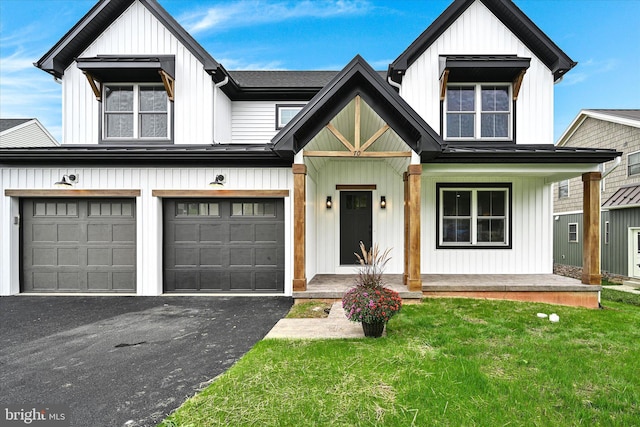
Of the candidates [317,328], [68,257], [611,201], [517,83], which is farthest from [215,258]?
[611,201]

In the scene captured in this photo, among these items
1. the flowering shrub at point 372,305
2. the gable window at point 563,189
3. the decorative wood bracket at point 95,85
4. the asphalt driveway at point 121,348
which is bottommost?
the asphalt driveway at point 121,348

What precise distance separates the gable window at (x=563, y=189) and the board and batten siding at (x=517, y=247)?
30.0 feet

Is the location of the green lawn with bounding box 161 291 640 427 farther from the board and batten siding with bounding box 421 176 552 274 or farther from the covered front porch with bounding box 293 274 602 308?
the board and batten siding with bounding box 421 176 552 274

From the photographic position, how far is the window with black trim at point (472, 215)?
8.58 metres

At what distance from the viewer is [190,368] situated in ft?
12.4

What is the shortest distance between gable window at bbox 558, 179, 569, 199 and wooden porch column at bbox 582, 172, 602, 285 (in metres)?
10.1

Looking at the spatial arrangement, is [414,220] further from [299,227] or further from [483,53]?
[483,53]

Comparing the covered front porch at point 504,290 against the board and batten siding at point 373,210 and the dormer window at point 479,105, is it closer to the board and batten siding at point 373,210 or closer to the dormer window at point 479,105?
the board and batten siding at point 373,210

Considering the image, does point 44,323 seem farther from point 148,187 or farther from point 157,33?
point 157,33

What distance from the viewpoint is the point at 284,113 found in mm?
9844

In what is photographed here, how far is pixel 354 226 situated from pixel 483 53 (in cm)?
572

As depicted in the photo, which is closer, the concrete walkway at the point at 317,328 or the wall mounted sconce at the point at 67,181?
the concrete walkway at the point at 317,328

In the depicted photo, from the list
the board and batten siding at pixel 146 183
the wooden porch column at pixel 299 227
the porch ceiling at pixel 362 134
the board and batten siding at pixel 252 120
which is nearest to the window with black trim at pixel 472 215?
the porch ceiling at pixel 362 134

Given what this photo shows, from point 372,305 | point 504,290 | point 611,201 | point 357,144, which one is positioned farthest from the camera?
point 611,201
